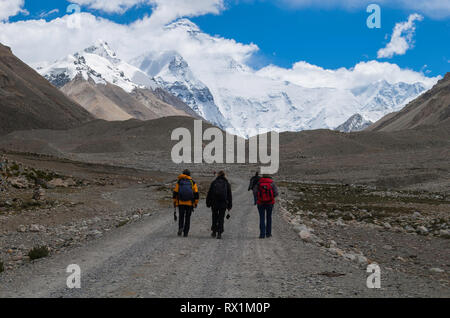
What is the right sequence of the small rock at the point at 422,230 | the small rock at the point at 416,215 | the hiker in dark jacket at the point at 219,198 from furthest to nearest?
the small rock at the point at 416,215 < the small rock at the point at 422,230 < the hiker in dark jacket at the point at 219,198

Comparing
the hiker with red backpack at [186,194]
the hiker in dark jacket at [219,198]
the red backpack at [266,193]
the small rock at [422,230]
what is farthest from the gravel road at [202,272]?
the small rock at [422,230]

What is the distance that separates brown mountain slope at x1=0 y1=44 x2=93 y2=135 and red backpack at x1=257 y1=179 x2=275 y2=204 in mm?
156747

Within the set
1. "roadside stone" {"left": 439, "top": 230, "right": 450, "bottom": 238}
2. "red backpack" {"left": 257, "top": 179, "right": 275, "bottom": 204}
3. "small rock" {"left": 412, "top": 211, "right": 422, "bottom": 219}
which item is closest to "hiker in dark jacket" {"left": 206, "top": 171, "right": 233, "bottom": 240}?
"red backpack" {"left": 257, "top": 179, "right": 275, "bottom": 204}

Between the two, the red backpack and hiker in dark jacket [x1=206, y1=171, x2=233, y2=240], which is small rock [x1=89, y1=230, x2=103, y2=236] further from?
the red backpack

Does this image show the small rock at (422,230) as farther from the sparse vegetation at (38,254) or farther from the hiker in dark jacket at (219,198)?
the sparse vegetation at (38,254)

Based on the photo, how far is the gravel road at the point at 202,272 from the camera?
8211 mm

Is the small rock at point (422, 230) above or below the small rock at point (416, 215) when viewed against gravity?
below

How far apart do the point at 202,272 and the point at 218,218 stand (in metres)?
5.17

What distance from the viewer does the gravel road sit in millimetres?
8211

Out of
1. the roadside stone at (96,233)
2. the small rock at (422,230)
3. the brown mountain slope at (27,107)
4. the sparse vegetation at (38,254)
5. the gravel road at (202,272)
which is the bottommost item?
the small rock at (422,230)

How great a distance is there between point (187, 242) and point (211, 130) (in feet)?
438

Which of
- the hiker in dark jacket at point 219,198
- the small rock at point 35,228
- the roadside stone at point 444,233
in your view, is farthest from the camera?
the roadside stone at point 444,233

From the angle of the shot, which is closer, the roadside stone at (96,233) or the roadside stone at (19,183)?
the roadside stone at (96,233)

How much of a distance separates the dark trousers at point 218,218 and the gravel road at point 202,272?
405 mm
